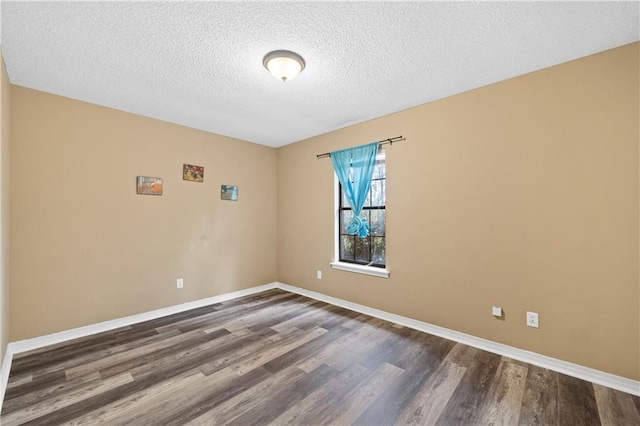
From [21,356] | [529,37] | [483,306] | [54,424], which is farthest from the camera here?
[483,306]

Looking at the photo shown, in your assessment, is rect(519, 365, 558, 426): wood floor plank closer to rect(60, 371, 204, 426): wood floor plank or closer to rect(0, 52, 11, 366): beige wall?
rect(60, 371, 204, 426): wood floor plank

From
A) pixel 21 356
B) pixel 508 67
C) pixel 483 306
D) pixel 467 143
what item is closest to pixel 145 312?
pixel 21 356

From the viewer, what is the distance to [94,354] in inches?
102

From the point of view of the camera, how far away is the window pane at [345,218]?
4137mm

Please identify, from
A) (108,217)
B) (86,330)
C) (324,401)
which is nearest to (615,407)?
(324,401)

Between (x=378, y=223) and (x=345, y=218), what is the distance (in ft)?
2.01

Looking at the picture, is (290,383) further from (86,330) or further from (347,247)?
(86,330)

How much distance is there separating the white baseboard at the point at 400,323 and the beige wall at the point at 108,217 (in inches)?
3.4

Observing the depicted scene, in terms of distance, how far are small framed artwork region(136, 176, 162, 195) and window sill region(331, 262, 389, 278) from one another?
8.65 ft

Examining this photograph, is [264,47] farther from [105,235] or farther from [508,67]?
[105,235]

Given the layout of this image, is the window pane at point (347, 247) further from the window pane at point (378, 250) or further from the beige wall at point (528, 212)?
the beige wall at point (528, 212)

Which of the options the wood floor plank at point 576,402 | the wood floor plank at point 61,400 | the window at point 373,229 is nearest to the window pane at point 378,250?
the window at point 373,229

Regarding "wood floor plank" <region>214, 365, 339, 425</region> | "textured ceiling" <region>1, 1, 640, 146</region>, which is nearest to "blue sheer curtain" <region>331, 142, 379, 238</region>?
"textured ceiling" <region>1, 1, 640, 146</region>

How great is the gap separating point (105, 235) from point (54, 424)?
1978 millimetres
